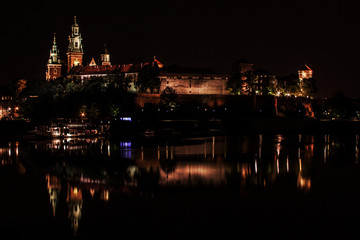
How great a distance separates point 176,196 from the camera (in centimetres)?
1334

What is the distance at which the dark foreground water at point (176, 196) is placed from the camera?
1064cm

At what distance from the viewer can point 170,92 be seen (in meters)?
55.9

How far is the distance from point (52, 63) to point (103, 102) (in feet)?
103

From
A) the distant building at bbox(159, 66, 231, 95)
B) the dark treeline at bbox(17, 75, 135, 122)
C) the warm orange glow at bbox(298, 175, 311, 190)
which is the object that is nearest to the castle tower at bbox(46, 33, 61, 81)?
the distant building at bbox(159, 66, 231, 95)

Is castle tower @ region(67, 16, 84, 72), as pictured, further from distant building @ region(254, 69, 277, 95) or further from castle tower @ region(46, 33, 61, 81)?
distant building @ region(254, 69, 277, 95)

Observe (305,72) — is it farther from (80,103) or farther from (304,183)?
(304,183)

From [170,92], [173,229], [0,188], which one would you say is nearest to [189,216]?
[173,229]

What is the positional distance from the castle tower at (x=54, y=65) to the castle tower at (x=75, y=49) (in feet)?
5.53

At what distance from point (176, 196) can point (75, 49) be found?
62651 millimetres

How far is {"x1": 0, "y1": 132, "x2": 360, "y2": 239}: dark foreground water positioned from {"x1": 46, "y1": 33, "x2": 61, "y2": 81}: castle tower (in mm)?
50592

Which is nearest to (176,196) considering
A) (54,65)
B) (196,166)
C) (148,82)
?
(196,166)

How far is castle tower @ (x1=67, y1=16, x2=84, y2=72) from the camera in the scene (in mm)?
71500

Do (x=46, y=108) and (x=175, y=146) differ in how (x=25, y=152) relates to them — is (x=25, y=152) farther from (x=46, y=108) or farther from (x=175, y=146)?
(x=46, y=108)

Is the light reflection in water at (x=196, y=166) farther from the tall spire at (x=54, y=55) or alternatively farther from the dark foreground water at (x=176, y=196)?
the tall spire at (x=54, y=55)
